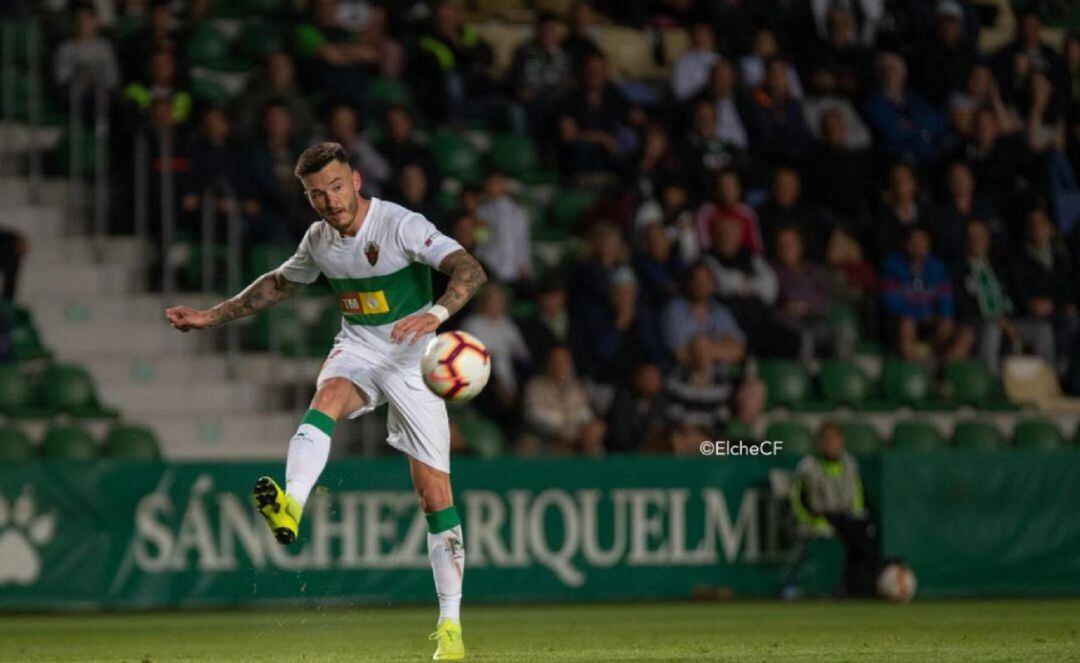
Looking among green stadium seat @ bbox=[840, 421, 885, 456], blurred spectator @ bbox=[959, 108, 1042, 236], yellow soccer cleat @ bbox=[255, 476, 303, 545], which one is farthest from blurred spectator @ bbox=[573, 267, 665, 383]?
yellow soccer cleat @ bbox=[255, 476, 303, 545]

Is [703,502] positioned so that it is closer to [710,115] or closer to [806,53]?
[710,115]

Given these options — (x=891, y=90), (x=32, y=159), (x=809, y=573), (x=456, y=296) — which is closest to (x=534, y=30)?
(x=891, y=90)

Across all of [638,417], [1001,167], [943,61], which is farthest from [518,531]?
[943,61]

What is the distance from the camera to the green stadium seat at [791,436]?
1592cm

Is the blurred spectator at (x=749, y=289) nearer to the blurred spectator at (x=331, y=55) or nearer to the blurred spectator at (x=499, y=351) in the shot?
the blurred spectator at (x=499, y=351)

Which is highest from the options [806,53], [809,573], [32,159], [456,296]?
[806,53]

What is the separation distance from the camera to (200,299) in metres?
16.3

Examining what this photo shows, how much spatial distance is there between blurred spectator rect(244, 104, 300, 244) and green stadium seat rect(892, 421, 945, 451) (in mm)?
5390

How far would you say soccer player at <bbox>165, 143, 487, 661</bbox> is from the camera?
9.03m

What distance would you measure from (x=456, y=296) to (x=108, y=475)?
20.6ft

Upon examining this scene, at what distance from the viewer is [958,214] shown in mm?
18750

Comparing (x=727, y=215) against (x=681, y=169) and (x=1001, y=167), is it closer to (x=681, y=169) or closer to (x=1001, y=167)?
(x=681, y=169)

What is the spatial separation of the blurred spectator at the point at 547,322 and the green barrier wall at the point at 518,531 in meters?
1.20

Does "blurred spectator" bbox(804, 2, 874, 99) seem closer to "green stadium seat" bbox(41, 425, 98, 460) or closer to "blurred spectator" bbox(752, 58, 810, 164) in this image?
"blurred spectator" bbox(752, 58, 810, 164)
